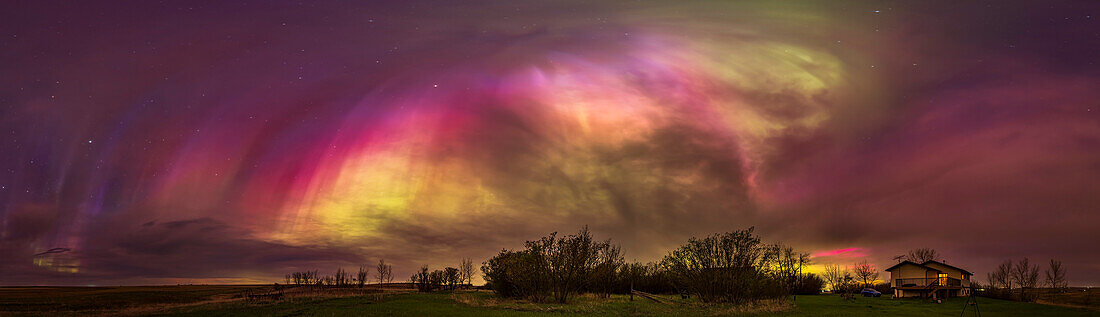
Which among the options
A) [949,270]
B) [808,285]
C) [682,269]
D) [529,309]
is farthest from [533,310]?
[808,285]

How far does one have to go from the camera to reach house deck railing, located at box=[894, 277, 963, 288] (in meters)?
84.7

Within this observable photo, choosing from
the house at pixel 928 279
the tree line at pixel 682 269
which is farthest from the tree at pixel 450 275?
the house at pixel 928 279

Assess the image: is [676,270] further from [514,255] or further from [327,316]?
[327,316]

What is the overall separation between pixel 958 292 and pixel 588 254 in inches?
2859

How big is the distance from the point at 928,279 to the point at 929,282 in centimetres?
77

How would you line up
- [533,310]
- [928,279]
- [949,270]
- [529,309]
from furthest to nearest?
[949,270] → [928,279] → [529,309] → [533,310]

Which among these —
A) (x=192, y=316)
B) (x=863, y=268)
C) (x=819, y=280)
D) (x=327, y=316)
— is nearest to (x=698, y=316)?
(x=327, y=316)

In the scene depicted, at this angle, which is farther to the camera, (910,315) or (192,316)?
(910,315)

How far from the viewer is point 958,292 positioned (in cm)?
9238

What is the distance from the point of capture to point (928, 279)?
8762cm

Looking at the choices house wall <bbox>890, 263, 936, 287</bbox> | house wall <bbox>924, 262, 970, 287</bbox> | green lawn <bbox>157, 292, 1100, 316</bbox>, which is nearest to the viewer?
green lawn <bbox>157, 292, 1100, 316</bbox>

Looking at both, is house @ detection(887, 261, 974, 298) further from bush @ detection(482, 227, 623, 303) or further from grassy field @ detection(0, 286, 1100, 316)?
bush @ detection(482, 227, 623, 303)

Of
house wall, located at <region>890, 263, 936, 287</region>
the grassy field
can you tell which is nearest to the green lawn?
the grassy field

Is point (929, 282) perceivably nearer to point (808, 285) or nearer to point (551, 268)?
point (808, 285)
